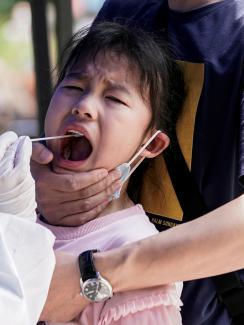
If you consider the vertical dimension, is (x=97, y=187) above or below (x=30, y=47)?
above

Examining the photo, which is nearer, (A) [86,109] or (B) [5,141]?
(B) [5,141]

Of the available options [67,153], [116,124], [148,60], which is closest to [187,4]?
[148,60]

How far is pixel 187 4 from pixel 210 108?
0.30 metres

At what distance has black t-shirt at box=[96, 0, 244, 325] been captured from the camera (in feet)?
5.32

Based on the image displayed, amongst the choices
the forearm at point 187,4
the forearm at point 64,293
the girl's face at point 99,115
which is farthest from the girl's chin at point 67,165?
the forearm at point 187,4

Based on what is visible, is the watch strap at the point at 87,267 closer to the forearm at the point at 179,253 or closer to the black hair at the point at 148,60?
the forearm at the point at 179,253

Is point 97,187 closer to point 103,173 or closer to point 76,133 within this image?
point 103,173

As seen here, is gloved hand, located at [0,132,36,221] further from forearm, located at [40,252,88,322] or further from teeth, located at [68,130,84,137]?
teeth, located at [68,130,84,137]

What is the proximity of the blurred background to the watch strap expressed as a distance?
8.75 feet

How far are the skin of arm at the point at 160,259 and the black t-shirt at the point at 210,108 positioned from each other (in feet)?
0.61

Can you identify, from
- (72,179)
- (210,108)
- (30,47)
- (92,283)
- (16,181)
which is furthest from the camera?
(30,47)

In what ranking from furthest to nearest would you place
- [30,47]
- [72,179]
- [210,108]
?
[30,47]
[210,108]
[72,179]

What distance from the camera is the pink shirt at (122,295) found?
144 cm

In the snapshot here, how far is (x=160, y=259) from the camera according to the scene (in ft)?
4.65
